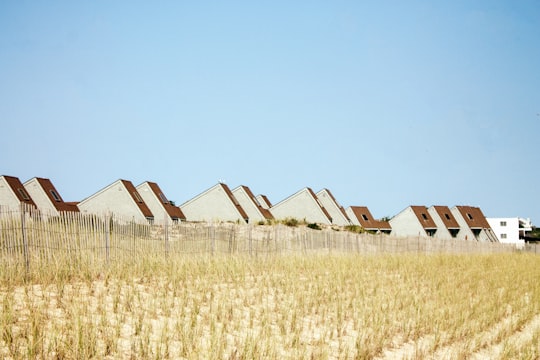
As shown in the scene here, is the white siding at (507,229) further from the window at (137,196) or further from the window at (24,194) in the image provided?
the window at (24,194)

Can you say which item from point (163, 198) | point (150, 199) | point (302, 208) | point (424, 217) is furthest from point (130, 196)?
point (424, 217)

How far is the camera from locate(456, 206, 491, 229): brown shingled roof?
67.4 meters

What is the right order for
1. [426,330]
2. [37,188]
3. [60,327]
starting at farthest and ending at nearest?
[37,188]
[426,330]
[60,327]

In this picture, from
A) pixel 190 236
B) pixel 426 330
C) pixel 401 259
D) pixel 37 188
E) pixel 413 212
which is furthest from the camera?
pixel 413 212

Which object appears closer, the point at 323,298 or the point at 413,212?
the point at 323,298

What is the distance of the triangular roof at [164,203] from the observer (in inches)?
1863

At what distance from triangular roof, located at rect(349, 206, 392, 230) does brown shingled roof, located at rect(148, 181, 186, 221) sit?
21153 millimetres

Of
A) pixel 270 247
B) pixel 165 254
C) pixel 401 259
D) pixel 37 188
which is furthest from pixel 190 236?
pixel 37 188

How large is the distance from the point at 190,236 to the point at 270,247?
4.71 m

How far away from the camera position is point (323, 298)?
12.9 m

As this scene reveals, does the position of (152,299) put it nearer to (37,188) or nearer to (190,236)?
(190,236)

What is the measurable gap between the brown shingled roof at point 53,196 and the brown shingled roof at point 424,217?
3612 centimetres

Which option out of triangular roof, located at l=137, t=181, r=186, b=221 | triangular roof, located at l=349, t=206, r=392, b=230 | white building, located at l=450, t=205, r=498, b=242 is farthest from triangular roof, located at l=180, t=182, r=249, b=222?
white building, located at l=450, t=205, r=498, b=242

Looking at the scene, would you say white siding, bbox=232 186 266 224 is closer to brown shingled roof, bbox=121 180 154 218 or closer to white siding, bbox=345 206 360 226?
brown shingled roof, bbox=121 180 154 218
